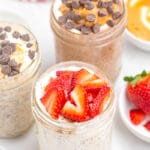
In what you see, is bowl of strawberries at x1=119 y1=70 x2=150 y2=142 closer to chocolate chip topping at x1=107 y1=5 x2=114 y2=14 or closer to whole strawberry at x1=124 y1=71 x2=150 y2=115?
whole strawberry at x1=124 y1=71 x2=150 y2=115

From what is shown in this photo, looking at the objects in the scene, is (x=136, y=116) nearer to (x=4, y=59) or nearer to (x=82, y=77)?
(x=82, y=77)

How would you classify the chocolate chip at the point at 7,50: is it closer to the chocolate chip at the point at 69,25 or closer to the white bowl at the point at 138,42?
the chocolate chip at the point at 69,25

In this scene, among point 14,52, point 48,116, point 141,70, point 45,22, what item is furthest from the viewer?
point 45,22

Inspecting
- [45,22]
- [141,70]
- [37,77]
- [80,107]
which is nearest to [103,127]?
[80,107]

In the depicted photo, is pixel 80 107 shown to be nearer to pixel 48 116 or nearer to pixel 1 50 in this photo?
pixel 48 116

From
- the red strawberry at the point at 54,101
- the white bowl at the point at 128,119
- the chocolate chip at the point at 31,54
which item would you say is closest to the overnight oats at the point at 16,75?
the chocolate chip at the point at 31,54

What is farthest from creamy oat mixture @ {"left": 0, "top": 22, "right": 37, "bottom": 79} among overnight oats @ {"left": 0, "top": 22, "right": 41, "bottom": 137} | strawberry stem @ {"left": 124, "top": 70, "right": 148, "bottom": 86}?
strawberry stem @ {"left": 124, "top": 70, "right": 148, "bottom": 86}

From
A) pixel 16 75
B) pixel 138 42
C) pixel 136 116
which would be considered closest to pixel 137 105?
pixel 136 116
